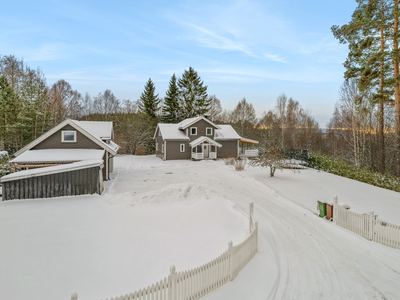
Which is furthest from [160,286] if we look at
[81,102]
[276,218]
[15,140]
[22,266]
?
[81,102]

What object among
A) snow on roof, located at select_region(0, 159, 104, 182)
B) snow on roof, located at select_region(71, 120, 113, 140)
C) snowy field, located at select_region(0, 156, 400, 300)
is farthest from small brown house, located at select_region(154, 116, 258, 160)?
snowy field, located at select_region(0, 156, 400, 300)

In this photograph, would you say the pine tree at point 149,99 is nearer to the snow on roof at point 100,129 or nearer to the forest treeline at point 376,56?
the snow on roof at point 100,129

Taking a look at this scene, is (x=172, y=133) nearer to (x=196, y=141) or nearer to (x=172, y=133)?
(x=172, y=133)

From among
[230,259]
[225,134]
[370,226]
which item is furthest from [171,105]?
[230,259]

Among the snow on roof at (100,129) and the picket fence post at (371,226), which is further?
the snow on roof at (100,129)

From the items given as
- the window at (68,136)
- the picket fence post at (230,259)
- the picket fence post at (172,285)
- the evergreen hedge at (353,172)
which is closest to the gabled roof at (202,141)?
the evergreen hedge at (353,172)

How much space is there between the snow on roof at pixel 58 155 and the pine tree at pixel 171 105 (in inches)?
1188

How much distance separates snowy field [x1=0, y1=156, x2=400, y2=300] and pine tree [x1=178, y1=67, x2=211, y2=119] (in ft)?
117

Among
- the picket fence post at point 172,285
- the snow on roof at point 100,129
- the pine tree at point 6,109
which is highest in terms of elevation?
the pine tree at point 6,109

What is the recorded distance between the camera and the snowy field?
4.98 m

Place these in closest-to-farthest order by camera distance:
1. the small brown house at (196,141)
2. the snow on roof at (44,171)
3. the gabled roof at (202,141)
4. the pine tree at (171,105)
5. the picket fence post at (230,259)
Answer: the picket fence post at (230,259) < the snow on roof at (44,171) < the gabled roof at (202,141) < the small brown house at (196,141) < the pine tree at (171,105)

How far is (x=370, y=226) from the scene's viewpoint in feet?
28.0

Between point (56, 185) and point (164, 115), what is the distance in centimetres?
3576

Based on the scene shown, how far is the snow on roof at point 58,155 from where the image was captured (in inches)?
563
